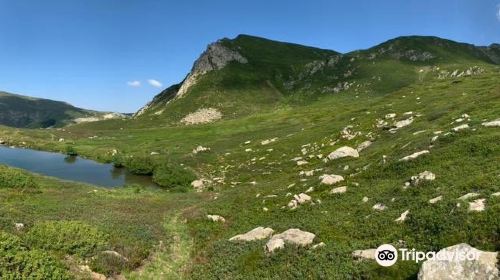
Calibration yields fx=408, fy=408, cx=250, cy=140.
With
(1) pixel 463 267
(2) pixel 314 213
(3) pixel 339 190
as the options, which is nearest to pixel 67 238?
(2) pixel 314 213

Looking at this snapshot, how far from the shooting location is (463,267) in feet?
49.1

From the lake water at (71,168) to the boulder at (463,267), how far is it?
6347cm

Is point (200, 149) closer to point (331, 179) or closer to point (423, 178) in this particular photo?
point (331, 179)

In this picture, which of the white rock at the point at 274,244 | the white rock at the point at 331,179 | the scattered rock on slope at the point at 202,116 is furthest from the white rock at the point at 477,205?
the scattered rock on slope at the point at 202,116

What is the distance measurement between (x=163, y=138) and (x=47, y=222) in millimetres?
97304

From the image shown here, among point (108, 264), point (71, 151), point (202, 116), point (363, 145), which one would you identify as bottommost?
point (71, 151)

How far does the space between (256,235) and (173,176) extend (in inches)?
1821

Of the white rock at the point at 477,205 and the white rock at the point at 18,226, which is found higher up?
the white rock at the point at 477,205

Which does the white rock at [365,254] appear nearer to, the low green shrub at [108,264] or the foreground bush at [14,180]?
the low green shrub at [108,264]

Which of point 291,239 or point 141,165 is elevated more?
point 291,239

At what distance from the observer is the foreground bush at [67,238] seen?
80.6ft

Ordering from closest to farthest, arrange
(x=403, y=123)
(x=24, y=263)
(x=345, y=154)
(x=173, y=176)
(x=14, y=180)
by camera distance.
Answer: (x=24, y=263), (x=14, y=180), (x=345, y=154), (x=403, y=123), (x=173, y=176)

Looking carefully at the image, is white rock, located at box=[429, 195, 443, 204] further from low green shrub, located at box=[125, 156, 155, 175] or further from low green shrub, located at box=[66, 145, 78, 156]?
low green shrub, located at box=[66, 145, 78, 156]

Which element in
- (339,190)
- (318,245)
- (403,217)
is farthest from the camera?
(339,190)
